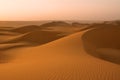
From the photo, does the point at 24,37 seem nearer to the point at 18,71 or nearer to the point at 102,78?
the point at 18,71

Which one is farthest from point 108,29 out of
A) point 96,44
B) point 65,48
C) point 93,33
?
point 65,48

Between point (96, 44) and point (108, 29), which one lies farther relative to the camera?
point (108, 29)

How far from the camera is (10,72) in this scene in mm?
4711

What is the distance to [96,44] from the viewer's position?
960cm

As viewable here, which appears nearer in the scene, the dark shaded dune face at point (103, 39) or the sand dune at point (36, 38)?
the dark shaded dune face at point (103, 39)

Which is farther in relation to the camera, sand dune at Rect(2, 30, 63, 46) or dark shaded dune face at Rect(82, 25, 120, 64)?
sand dune at Rect(2, 30, 63, 46)

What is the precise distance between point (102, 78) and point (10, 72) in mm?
1653

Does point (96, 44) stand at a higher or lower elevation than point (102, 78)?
lower

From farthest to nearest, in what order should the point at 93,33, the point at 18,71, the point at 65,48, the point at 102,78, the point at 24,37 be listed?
the point at 24,37 → the point at 93,33 → the point at 65,48 → the point at 18,71 → the point at 102,78

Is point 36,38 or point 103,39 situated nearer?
point 103,39

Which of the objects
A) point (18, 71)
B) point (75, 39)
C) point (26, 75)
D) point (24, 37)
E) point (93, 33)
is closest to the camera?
point (26, 75)

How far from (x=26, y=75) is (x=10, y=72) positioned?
420 millimetres

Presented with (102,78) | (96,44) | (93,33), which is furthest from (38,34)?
(102,78)

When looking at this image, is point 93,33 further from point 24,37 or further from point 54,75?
point 54,75
